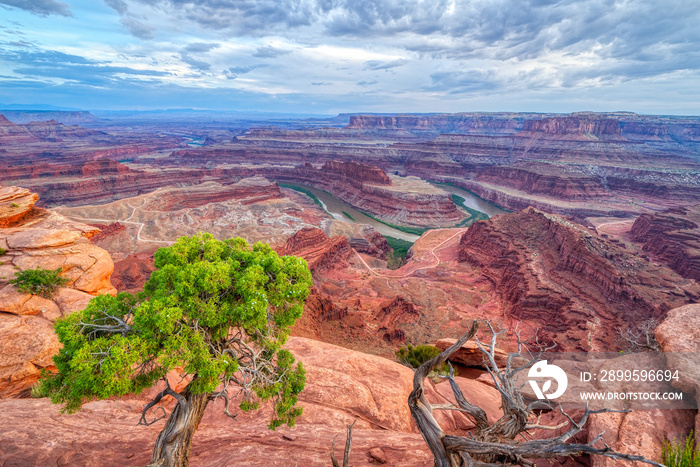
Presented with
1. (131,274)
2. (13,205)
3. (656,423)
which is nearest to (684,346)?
(656,423)

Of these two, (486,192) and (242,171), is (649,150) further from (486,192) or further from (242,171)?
(242,171)

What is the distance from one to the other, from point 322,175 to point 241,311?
117m

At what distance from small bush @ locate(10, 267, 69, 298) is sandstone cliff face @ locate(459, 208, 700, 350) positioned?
122 ft

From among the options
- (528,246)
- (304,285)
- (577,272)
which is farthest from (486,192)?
(304,285)

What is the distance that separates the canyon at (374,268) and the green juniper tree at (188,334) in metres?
1.72

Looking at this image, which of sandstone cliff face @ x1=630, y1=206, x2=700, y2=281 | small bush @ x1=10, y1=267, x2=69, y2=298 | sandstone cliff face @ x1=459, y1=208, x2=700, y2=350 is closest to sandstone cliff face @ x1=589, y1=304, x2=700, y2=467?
sandstone cliff face @ x1=459, y1=208, x2=700, y2=350

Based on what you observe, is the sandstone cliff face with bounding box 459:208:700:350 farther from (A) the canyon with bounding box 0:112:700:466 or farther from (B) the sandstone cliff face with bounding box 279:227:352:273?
(B) the sandstone cliff face with bounding box 279:227:352:273

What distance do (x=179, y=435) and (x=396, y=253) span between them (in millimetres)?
58256

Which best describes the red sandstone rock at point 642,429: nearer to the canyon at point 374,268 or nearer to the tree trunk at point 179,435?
the canyon at point 374,268

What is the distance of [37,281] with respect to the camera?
14891 mm

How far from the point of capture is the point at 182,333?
6637 mm

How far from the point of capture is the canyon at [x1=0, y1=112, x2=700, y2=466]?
32.2 feet

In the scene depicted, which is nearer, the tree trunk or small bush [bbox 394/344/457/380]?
the tree trunk

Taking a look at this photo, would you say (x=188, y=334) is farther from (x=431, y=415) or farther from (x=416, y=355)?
(x=416, y=355)
